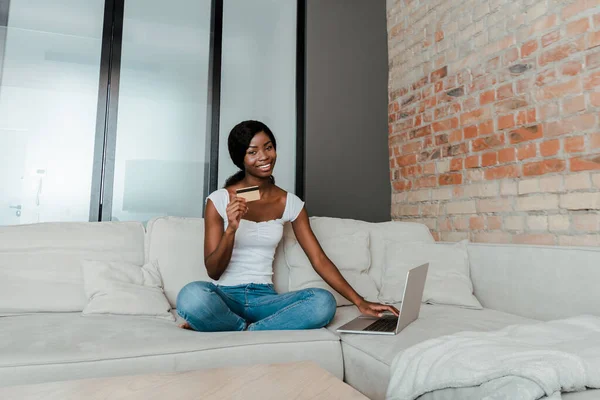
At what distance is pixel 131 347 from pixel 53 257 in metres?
0.82

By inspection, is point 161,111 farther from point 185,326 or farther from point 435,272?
point 435,272

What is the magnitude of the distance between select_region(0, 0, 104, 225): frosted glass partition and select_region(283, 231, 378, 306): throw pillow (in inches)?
59.3

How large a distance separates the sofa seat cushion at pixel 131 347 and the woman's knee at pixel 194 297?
80 mm

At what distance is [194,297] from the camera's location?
1.55 metres

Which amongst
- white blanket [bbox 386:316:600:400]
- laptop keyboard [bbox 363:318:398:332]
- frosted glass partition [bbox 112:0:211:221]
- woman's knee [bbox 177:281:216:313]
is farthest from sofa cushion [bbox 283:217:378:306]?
frosted glass partition [bbox 112:0:211:221]

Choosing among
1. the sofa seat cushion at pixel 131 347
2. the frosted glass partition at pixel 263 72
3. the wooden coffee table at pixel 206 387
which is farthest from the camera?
the frosted glass partition at pixel 263 72

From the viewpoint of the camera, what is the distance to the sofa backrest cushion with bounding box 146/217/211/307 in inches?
78.0

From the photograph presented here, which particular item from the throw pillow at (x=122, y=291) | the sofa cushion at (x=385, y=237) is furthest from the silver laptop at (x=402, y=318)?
the throw pillow at (x=122, y=291)

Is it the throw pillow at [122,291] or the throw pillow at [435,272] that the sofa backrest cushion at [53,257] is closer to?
the throw pillow at [122,291]

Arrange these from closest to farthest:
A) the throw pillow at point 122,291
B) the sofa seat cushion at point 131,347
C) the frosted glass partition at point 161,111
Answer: the sofa seat cushion at point 131,347 → the throw pillow at point 122,291 → the frosted glass partition at point 161,111

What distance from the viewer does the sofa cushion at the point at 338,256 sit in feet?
6.91

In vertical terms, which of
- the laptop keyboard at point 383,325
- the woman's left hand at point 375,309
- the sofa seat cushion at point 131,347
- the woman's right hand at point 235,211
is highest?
the woman's right hand at point 235,211

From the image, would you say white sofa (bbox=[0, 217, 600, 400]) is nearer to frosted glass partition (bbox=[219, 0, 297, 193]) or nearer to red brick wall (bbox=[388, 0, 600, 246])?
red brick wall (bbox=[388, 0, 600, 246])

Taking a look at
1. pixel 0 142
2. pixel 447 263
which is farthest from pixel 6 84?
pixel 447 263
